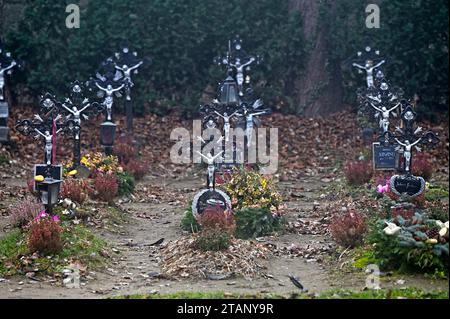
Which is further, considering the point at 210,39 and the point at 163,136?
the point at 210,39

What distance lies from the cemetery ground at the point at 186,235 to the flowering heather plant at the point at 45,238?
0.12 metres

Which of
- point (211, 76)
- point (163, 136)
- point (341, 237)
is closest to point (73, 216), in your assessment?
point (341, 237)

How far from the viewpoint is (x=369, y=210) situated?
13.8 m

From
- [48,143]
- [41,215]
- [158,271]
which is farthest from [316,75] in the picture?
[158,271]

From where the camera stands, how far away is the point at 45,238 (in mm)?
11188

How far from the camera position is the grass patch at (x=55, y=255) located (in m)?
10.8

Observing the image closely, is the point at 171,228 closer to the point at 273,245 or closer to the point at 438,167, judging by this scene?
the point at 273,245

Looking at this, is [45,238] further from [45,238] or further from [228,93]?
[228,93]

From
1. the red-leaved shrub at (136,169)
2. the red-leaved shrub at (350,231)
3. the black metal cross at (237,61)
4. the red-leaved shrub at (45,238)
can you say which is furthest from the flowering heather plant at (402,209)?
the black metal cross at (237,61)

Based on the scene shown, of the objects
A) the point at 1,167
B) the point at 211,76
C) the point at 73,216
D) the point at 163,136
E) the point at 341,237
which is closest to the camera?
the point at 341,237

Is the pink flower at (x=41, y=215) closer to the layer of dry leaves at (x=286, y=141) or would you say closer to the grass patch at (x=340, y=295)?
the grass patch at (x=340, y=295)

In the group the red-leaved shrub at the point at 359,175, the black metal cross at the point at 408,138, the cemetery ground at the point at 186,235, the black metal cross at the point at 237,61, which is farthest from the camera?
the black metal cross at the point at 237,61
